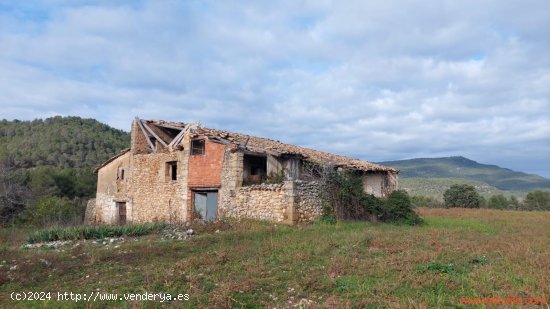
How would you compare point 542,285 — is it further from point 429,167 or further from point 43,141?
point 429,167

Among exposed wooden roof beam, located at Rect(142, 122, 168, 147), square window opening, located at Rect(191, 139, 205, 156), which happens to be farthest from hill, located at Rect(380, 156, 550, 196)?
square window opening, located at Rect(191, 139, 205, 156)

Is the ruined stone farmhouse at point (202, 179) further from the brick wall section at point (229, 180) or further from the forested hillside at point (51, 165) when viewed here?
the forested hillside at point (51, 165)

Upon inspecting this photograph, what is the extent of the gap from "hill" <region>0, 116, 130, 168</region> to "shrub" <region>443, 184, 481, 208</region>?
3384 cm

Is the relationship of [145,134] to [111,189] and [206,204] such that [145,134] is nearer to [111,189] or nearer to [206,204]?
[111,189]

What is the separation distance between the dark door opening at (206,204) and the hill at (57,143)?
23.8 meters

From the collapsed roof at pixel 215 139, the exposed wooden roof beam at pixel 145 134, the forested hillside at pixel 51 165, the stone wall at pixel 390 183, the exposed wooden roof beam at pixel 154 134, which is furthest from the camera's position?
the stone wall at pixel 390 183

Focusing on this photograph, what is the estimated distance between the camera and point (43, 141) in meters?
40.6

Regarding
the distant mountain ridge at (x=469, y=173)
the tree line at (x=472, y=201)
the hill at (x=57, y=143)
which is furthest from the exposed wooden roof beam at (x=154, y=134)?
the distant mountain ridge at (x=469, y=173)

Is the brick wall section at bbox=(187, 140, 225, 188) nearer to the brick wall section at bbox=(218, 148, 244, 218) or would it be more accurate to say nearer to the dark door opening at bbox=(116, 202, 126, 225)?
the brick wall section at bbox=(218, 148, 244, 218)

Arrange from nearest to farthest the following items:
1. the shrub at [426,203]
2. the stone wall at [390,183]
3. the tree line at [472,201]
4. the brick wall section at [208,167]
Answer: the brick wall section at [208,167] < the stone wall at [390,183] < the tree line at [472,201] < the shrub at [426,203]

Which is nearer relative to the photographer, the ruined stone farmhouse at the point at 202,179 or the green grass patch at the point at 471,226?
the green grass patch at the point at 471,226

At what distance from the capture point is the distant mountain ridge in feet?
298

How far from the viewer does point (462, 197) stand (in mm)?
38000

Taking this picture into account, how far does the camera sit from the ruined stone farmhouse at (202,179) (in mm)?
16281
